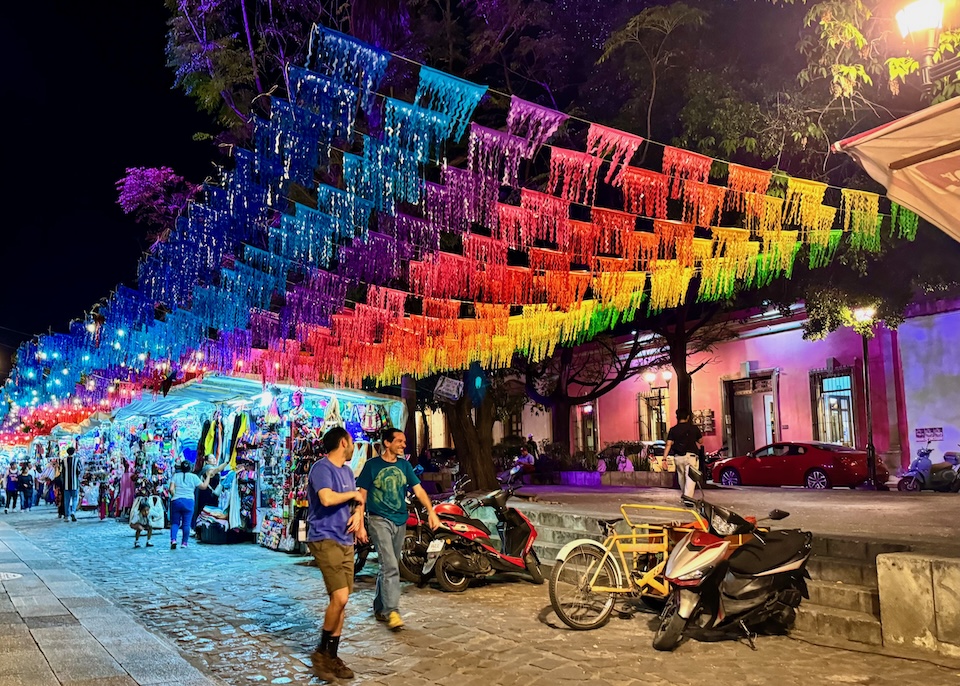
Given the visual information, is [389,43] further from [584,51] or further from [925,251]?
[925,251]

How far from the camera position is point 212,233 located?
11.0 meters

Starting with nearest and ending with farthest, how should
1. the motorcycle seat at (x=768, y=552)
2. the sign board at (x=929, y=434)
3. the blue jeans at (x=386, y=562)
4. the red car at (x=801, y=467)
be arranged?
the motorcycle seat at (x=768, y=552)
the blue jeans at (x=386, y=562)
the red car at (x=801, y=467)
the sign board at (x=929, y=434)

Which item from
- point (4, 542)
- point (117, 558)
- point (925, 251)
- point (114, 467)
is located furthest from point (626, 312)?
point (114, 467)

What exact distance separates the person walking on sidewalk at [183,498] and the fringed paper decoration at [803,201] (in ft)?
37.0

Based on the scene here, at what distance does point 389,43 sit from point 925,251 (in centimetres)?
919

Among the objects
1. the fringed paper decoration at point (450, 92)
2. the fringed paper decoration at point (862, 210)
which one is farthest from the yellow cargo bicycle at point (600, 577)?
the fringed paper decoration at point (862, 210)

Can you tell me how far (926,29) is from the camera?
5.70 meters

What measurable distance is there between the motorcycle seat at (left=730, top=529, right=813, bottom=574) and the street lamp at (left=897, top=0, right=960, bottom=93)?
12.7 ft

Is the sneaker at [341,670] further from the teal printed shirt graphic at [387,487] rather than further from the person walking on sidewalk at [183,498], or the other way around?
the person walking on sidewalk at [183,498]

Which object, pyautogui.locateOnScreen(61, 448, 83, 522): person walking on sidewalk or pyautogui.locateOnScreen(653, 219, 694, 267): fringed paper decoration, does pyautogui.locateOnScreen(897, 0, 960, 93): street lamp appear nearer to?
pyautogui.locateOnScreen(653, 219, 694, 267): fringed paper decoration

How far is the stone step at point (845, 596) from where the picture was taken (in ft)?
21.4

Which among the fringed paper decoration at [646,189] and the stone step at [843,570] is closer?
the stone step at [843,570]

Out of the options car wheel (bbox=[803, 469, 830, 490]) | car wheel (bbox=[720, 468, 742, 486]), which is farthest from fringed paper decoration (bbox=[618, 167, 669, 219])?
car wheel (bbox=[720, 468, 742, 486])

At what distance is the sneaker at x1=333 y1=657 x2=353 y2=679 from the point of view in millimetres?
5496
